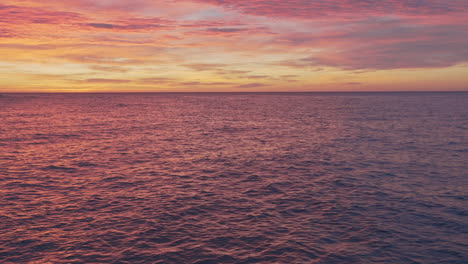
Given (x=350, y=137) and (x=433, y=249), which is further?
(x=350, y=137)

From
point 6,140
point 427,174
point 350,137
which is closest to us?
point 427,174

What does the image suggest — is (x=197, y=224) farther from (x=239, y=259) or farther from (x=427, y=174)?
(x=427, y=174)

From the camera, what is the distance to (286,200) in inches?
1016

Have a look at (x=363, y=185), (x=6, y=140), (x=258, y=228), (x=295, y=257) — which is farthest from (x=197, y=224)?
(x=6, y=140)

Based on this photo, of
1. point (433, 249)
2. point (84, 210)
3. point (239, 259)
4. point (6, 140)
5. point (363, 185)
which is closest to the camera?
point (239, 259)

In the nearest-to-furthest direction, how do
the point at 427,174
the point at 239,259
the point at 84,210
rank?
the point at 239,259 → the point at 84,210 → the point at 427,174

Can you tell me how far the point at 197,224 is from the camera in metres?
21.4

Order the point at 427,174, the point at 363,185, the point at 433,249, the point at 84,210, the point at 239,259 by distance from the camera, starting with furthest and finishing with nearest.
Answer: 1. the point at 427,174
2. the point at 363,185
3. the point at 84,210
4. the point at 433,249
5. the point at 239,259

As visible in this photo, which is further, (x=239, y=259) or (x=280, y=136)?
(x=280, y=136)

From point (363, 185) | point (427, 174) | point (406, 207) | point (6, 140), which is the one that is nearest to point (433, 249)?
point (406, 207)

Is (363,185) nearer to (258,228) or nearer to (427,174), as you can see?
(427,174)

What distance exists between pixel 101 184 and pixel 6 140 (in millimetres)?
34590

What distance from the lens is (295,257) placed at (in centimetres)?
1728

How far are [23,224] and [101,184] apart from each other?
9.26 meters
